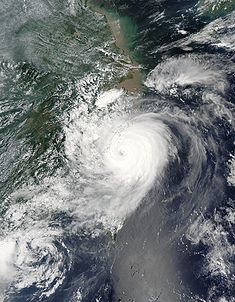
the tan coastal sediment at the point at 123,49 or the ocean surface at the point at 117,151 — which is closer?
the ocean surface at the point at 117,151

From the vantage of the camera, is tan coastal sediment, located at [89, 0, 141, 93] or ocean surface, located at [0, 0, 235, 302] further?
tan coastal sediment, located at [89, 0, 141, 93]

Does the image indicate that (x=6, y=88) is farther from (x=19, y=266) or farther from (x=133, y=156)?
(x=19, y=266)

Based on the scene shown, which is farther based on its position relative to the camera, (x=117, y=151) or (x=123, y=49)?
(x=123, y=49)

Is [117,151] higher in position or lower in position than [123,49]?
lower

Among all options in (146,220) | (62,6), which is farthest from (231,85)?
(62,6)

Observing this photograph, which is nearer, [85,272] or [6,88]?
[85,272]
